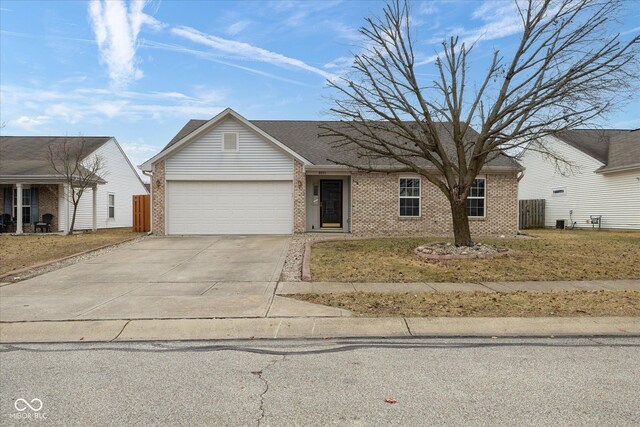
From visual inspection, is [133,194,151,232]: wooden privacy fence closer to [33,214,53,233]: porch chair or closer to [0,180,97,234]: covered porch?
[0,180,97,234]: covered porch

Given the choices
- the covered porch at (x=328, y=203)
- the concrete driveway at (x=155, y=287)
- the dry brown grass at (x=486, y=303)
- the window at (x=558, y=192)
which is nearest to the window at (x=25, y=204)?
the concrete driveway at (x=155, y=287)

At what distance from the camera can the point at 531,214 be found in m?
26.3

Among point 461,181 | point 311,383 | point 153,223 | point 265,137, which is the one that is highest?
point 265,137

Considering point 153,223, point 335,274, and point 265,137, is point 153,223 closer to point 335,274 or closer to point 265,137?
point 265,137

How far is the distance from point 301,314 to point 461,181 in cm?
823

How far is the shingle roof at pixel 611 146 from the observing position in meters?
22.2

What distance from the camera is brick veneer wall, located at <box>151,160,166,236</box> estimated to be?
17.6m

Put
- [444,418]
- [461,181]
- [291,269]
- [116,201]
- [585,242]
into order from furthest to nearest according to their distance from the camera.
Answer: [116,201] < [585,242] < [461,181] < [291,269] < [444,418]

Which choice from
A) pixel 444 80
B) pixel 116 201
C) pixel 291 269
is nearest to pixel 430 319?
pixel 291 269

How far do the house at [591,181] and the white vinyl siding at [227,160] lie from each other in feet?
41.8

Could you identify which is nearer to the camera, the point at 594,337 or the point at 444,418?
the point at 444,418

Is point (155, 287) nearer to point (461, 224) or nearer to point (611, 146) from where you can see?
point (461, 224)

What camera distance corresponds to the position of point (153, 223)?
58.1 ft

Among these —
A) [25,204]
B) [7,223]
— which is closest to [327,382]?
[7,223]
